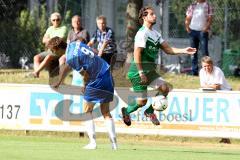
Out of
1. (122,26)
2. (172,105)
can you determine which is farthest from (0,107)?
(122,26)

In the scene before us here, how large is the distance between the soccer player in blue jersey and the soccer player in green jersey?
888 mm

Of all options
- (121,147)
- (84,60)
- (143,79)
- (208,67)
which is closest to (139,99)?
(143,79)

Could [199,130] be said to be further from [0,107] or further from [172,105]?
[0,107]

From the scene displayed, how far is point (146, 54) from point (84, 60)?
1.43 meters

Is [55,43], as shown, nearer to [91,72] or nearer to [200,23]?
[91,72]

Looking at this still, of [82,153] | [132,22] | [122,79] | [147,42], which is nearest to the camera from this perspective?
[82,153]

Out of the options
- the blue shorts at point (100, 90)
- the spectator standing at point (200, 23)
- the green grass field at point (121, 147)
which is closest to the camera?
the green grass field at point (121, 147)

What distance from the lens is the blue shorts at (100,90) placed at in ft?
47.4

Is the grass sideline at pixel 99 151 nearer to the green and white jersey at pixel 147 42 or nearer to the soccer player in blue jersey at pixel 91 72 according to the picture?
the soccer player in blue jersey at pixel 91 72

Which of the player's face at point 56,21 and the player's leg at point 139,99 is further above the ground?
the player's face at point 56,21

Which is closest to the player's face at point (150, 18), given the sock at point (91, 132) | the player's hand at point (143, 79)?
the player's hand at point (143, 79)

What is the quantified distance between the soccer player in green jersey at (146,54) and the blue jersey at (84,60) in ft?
3.10

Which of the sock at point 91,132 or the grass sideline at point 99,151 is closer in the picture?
the grass sideline at point 99,151

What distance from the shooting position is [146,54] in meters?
15.3
